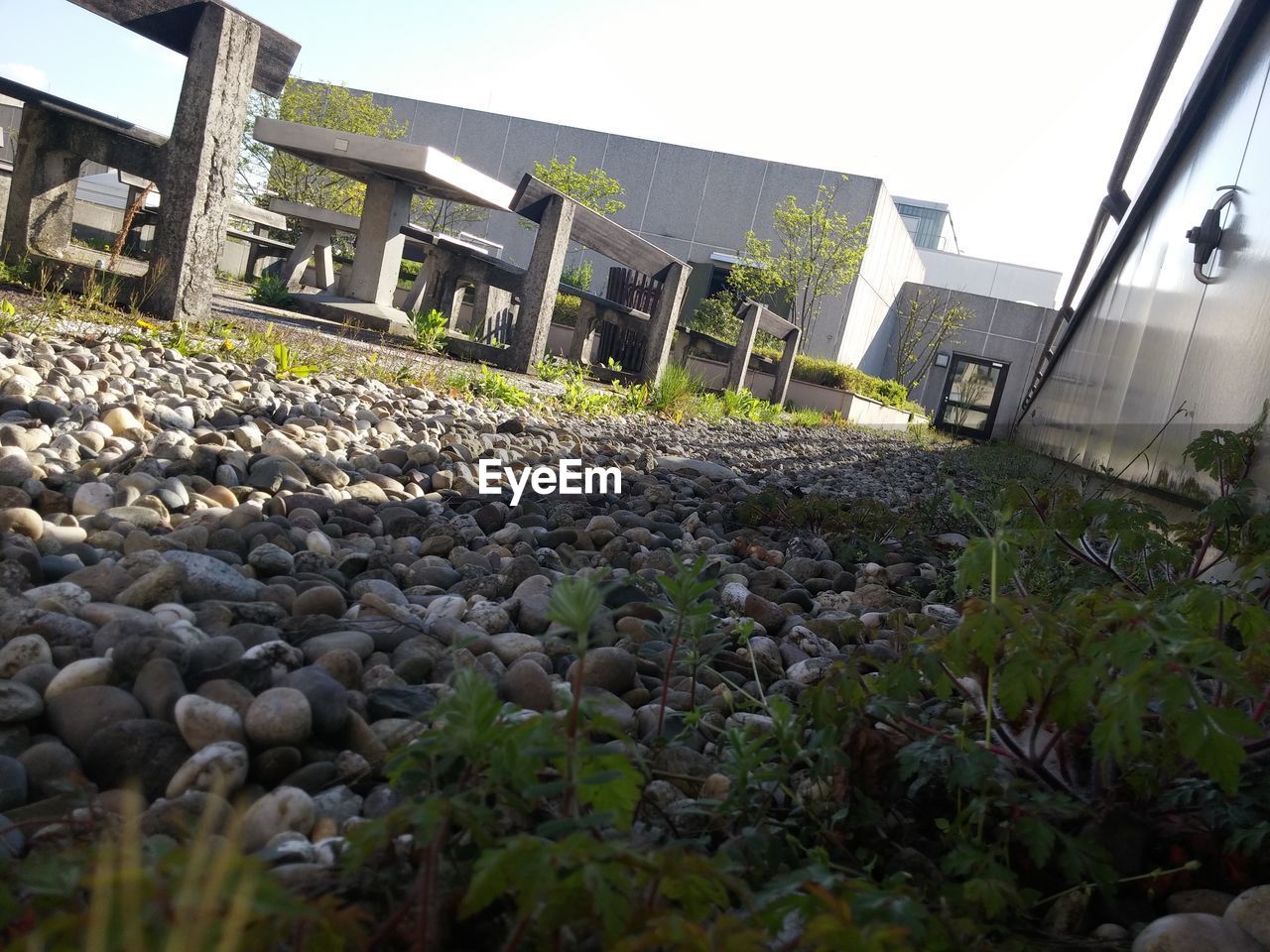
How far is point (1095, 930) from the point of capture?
1.09m

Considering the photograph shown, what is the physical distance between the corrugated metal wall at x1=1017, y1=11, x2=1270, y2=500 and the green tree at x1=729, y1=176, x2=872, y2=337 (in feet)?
50.1

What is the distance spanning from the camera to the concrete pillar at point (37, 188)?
485 cm

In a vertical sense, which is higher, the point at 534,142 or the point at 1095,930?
the point at 534,142

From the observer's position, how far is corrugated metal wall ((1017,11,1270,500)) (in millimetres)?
2854

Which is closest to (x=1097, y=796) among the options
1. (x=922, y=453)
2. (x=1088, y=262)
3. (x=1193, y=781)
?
(x=1193, y=781)

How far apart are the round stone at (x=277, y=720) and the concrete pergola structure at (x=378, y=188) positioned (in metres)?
5.50

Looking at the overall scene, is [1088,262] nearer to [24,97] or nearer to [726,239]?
[24,97]

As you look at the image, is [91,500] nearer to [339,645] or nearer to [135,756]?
[339,645]

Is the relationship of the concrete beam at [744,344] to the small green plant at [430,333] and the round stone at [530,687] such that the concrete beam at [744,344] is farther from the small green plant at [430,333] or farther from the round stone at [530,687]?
the round stone at [530,687]

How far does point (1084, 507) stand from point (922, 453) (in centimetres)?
835

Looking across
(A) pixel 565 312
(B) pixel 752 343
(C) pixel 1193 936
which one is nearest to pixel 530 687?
(C) pixel 1193 936

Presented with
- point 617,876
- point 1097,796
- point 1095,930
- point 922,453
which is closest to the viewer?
point 617,876

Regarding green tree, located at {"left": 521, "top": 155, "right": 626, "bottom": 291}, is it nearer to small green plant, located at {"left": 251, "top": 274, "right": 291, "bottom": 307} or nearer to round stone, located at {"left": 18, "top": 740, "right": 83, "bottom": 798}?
small green plant, located at {"left": 251, "top": 274, "right": 291, "bottom": 307}

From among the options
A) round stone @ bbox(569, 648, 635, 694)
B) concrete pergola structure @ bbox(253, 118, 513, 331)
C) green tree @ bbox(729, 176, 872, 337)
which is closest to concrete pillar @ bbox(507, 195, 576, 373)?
concrete pergola structure @ bbox(253, 118, 513, 331)
